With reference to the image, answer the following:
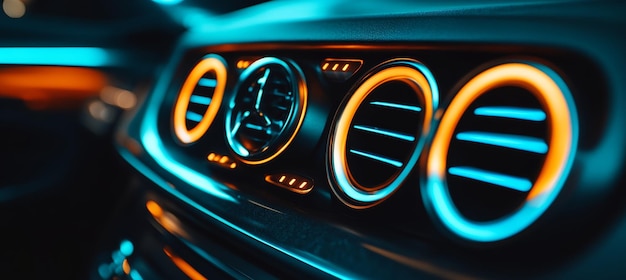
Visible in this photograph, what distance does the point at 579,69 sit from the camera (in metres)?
0.68

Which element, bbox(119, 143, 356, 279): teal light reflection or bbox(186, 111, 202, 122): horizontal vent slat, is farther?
bbox(186, 111, 202, 122): horizontal vent slat

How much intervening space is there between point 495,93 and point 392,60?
190 mm

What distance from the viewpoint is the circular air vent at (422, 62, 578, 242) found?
66 centimetres

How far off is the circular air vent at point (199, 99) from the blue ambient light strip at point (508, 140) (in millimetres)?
577

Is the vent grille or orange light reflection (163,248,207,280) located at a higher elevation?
the vent grille

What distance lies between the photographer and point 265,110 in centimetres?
108

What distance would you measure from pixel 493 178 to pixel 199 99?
2.35 feet

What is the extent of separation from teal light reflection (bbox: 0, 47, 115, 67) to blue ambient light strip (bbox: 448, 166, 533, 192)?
4.16 feet

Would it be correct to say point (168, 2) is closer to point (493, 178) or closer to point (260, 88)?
point (260, 88)

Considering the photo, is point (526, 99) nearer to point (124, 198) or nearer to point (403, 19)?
point (403, 19)

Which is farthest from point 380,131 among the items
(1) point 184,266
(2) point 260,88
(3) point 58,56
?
(3) point 58,56

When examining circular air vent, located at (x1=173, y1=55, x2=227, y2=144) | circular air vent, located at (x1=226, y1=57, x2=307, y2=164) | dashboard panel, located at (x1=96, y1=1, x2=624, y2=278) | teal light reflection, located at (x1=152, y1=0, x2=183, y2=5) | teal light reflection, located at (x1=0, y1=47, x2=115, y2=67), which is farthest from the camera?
teal light reflection, located at (x1=0, y1=47, x2=115, y2=67)

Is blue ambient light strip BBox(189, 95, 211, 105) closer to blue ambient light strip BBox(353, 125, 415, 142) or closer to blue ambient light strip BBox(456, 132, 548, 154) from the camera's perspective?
blue ambient light strip BBox(353, 125, 415, 142)

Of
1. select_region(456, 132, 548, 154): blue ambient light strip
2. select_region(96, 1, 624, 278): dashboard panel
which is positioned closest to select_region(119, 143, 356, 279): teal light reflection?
select_region(96, 1, 624, 278): dashboard panel
